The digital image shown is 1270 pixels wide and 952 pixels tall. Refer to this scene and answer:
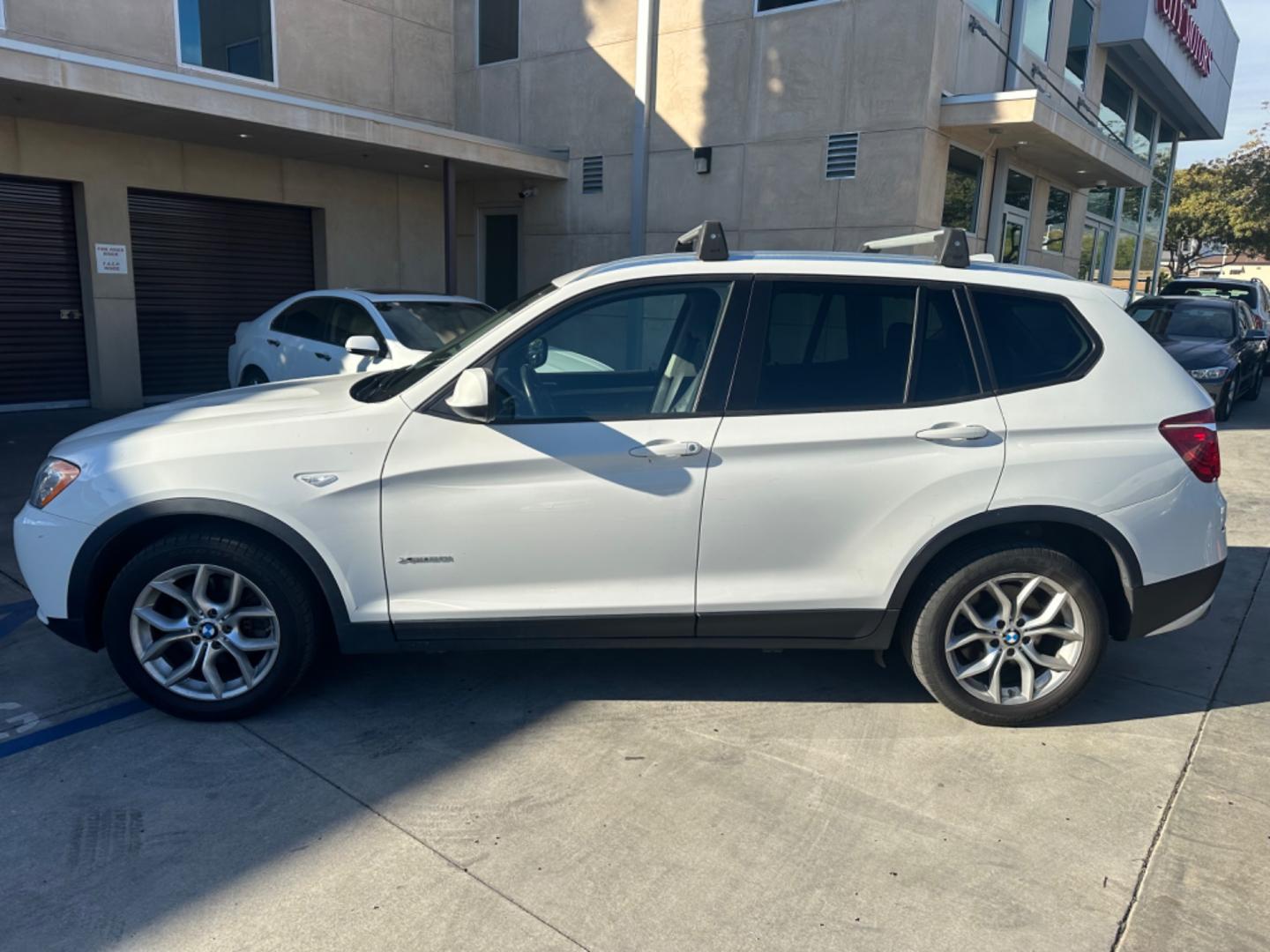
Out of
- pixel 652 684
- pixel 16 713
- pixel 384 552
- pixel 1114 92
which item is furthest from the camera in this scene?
pixel 1114 92

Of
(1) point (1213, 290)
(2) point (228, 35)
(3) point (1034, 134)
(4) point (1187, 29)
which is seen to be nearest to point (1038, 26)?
(3) point (1034, 134)

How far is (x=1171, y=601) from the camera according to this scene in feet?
12.1

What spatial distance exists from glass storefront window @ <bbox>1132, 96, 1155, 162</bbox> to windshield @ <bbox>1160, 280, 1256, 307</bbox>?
20.4ft

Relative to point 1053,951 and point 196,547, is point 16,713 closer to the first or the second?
point 196,547

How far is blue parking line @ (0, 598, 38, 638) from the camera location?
15.3 feet

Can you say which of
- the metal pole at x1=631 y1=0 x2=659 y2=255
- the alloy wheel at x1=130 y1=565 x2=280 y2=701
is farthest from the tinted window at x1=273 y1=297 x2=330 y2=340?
the alloy wheel at x1=130 y1=565 x2=280 y2=701

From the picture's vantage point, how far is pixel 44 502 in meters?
3.58

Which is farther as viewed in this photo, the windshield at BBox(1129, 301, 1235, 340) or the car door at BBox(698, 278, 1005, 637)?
the windshield at BBox(1129, 301, 1235, 340)

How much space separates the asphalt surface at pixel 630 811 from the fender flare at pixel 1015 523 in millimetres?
676

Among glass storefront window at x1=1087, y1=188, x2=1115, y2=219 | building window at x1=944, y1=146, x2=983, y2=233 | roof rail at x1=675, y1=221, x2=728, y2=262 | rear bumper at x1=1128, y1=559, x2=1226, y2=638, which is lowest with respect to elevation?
rear bumper at x1=1128, y1=559, x2=1226, y2=638

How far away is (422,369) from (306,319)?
20.5ft

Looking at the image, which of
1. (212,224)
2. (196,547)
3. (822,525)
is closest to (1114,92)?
(212,224)

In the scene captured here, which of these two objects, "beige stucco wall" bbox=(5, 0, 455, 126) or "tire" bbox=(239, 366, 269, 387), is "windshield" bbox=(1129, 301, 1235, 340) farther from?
"tire" bbox=(239, 366, 269, 387)

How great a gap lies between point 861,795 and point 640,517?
4.19 ft
